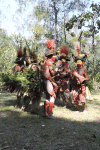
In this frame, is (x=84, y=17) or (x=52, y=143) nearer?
(x=52, y=143)

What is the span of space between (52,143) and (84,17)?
34.6ft

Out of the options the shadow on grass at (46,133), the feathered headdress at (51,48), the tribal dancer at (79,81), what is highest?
the feathered headdress at (51,48)

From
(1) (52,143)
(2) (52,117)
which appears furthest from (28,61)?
(1) (52,143)

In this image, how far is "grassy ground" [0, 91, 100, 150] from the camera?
298 cm

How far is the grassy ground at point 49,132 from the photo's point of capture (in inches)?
117

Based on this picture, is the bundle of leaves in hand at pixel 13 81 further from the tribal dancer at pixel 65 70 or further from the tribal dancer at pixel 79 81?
the tribal dancer at pixel 79 81

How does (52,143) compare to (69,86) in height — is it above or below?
below

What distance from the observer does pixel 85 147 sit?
2.91m

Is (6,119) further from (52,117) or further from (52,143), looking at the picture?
(52,143)

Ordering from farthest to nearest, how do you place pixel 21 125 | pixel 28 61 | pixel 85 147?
pixel 28 61, pixel 21 125, pixel 85 147

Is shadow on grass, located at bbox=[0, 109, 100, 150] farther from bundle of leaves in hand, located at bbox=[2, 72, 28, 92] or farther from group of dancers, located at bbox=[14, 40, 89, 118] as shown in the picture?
bundle of leaves in hand, located at bbox=[2, 72, 28, 92]

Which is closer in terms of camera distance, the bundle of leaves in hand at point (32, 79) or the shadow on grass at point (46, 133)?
the shadow on grass at point (46, 133)

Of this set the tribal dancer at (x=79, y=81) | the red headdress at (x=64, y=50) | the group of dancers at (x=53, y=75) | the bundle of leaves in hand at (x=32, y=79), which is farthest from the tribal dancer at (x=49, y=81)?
the tribal dancer at (x=79, y=81)

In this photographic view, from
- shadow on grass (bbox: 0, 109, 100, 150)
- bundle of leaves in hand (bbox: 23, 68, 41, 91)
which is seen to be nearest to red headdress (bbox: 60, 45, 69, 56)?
bundle of leaves in hand (bbox: 23, 68, 41, 91)
